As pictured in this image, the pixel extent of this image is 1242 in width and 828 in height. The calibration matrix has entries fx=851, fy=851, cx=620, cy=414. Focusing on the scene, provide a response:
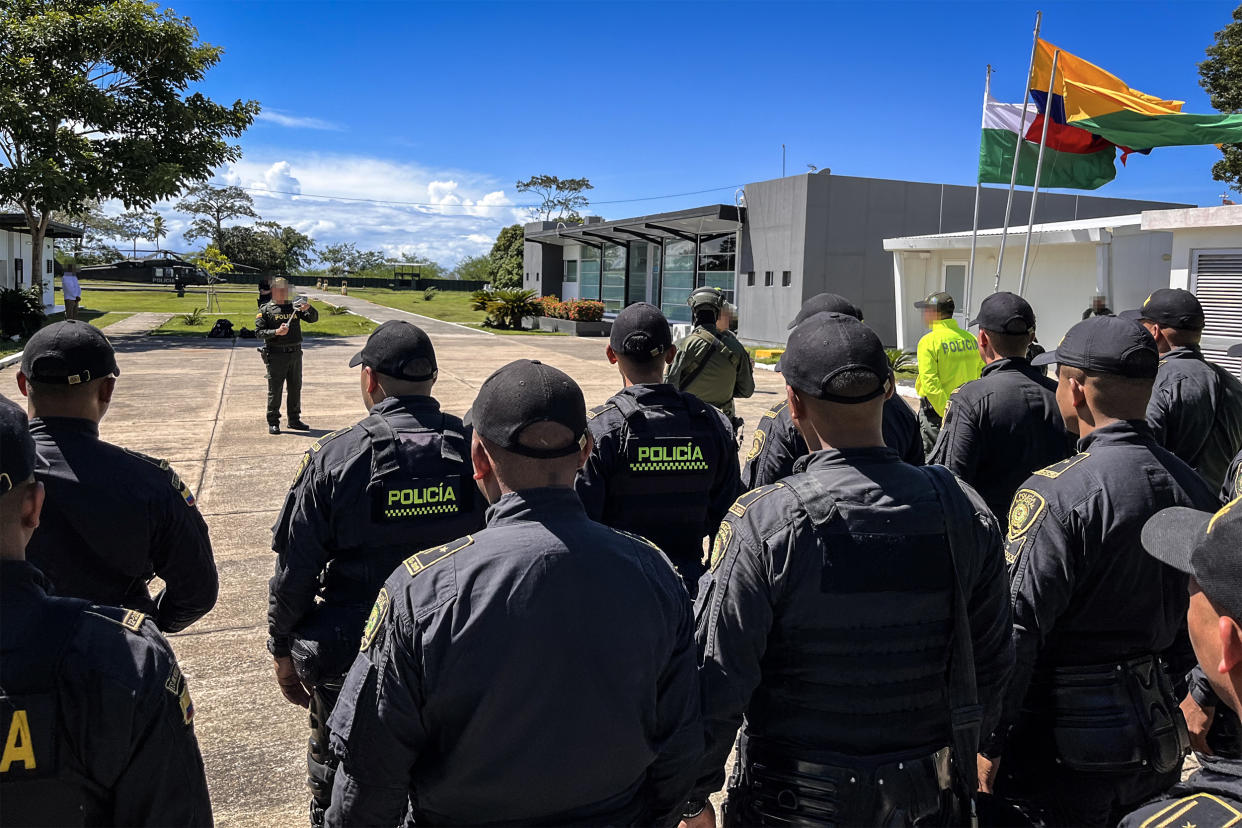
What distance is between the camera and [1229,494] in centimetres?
339

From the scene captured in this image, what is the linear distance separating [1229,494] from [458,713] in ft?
10.7

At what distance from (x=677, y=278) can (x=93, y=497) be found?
2893cm

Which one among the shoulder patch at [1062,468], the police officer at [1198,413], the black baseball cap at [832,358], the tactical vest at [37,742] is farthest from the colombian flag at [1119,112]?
the tactical vest at [37,742]

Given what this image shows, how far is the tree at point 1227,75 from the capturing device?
2709 cm

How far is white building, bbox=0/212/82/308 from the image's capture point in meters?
27.5

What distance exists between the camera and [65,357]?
2572mm

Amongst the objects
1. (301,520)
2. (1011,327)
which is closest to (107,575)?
(301,520)

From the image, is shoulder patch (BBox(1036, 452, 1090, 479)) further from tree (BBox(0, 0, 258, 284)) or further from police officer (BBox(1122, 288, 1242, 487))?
tree (BBox(0, 0, 258, 284))

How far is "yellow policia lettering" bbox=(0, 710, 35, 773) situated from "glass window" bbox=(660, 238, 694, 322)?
1129 inches

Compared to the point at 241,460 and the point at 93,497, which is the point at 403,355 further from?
the point at 241,460

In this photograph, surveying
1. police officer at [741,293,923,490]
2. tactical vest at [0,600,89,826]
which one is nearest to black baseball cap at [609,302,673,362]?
police officer at [741,293,923,490]

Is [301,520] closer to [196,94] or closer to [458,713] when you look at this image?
[458,713]

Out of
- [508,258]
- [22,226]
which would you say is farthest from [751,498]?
[508,258]

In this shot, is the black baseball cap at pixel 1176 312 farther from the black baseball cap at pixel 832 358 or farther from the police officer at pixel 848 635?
the police officer at pixel 848 635
